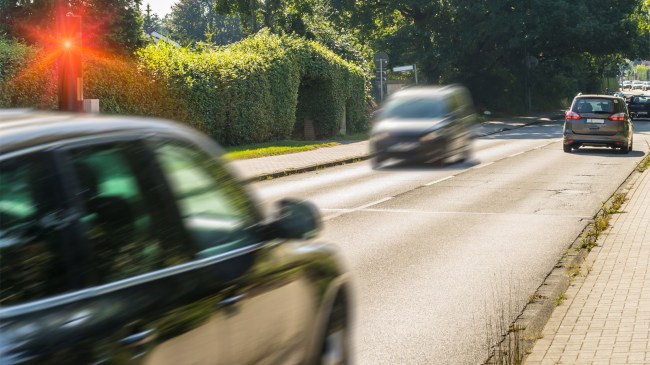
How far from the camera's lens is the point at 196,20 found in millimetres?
160625

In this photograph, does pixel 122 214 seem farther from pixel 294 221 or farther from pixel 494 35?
pixel 494 35

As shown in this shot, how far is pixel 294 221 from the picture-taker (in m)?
4.44

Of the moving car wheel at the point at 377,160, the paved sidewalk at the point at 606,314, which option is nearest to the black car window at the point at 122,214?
the paved sidewalk at the point at 606,314

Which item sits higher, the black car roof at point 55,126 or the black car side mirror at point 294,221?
the black car roof at point 55,126

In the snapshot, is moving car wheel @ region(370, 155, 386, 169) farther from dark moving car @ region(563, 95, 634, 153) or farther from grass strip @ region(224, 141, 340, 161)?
dark moving car @ region(563, 95, 634, 153)

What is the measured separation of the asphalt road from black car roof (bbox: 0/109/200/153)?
3433mm

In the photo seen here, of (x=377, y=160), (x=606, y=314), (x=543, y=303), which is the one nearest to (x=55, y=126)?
(x=606, y=314)

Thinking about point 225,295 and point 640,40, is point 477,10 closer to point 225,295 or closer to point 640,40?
point 640,40

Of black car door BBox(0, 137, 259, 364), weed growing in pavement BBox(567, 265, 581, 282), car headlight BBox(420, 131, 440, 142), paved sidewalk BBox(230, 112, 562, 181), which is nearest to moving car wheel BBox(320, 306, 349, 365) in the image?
black car door BBox(0, 137, 259, 364)

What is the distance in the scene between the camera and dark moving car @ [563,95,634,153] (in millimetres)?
30719

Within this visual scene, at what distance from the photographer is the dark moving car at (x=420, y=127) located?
2519cm

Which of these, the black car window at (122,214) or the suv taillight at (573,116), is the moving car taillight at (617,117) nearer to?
the suv taillight at (573,116)

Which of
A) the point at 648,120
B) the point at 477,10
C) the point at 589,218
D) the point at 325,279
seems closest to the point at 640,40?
the point at 648,120

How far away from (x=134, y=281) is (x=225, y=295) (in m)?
0.56
